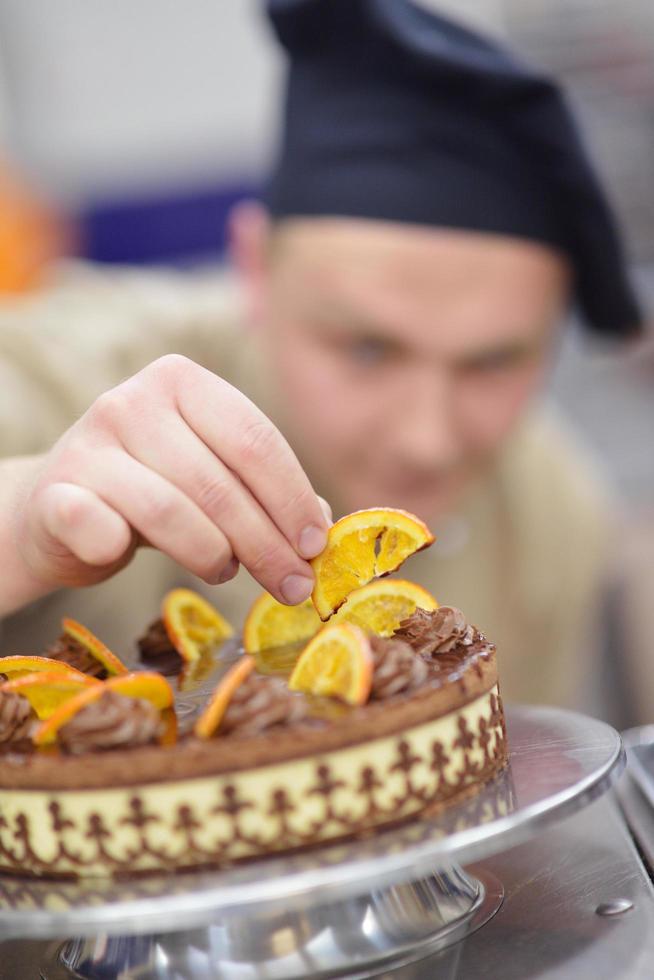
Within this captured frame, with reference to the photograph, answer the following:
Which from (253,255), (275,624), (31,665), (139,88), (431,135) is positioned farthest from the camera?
(139,88)

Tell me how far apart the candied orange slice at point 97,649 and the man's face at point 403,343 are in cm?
104

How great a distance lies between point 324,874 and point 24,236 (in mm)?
3540

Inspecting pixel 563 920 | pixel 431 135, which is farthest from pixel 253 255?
pixel 563 920

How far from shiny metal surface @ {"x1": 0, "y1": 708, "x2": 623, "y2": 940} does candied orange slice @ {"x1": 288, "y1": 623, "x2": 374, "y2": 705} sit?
0.30ft

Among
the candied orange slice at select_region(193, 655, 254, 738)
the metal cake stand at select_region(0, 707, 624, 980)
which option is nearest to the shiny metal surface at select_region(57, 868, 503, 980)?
the metal cake stand at select_region(0, 707, 624, 980)

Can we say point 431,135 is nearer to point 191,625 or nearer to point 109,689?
point 191,625

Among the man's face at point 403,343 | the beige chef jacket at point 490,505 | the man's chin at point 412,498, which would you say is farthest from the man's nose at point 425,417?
the beige chef jacket at point 490,505

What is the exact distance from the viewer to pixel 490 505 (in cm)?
277

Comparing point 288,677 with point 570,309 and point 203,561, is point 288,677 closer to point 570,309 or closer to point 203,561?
point 203,561

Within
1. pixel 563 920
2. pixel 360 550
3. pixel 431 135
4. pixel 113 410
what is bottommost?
pixel 563 920

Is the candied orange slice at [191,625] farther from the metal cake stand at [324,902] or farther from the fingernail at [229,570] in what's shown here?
the metal cake stand at [324,902]

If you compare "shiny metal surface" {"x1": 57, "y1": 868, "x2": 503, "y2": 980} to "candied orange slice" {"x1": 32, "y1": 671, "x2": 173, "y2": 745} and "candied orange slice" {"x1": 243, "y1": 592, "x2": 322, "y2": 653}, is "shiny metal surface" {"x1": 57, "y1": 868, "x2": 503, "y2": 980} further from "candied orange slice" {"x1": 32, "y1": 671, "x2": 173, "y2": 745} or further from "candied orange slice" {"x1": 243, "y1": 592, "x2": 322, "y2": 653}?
"candied orange slice" {"x1": 243, "y1": 592, "x2": 322, "y2": 653}

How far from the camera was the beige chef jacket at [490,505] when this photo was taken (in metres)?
2.29

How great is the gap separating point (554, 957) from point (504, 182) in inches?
52.8
